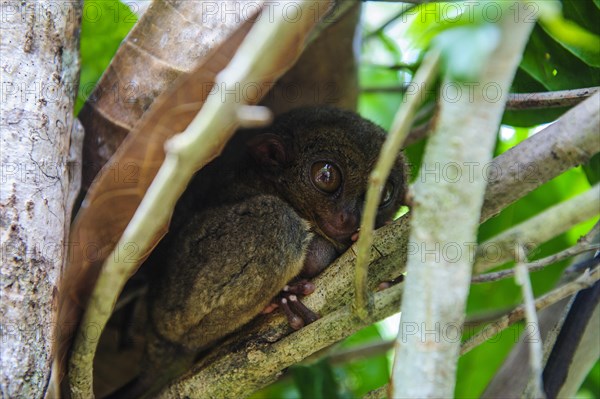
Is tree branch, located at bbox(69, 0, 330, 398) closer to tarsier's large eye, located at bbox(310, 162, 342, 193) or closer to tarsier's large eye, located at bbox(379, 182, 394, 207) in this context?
tarsier's large eye, located at bbox(310, 162, 342, 193)

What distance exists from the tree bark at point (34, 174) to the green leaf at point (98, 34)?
0.93 metres

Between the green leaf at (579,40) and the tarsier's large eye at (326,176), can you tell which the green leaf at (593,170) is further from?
the tarsier's large eye at (326,176)

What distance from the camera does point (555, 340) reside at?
245 centimetres

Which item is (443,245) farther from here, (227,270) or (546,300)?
(227,270)

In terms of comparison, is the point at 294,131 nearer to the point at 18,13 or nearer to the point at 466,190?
the point at 18,13

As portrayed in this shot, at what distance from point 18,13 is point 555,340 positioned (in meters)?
2.19

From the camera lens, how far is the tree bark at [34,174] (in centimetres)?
201

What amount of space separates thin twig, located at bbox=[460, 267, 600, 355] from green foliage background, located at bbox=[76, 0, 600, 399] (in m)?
1.06

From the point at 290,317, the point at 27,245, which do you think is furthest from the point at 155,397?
the point at 27,245

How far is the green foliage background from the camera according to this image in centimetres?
296

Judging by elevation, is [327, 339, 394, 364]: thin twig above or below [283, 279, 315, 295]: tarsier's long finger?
above

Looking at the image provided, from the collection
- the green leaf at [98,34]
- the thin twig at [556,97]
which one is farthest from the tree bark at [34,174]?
the thin twig at [556,97]

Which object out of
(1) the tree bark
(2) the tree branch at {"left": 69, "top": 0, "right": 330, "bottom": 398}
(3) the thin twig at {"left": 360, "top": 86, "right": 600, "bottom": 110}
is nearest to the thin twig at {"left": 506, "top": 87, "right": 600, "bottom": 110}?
(3) the thin twig at {"left": 360, "top": 86, "right": 600, "bottom": 110}

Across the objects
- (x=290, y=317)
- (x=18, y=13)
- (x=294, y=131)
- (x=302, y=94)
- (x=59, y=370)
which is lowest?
(x=59, y=370)
